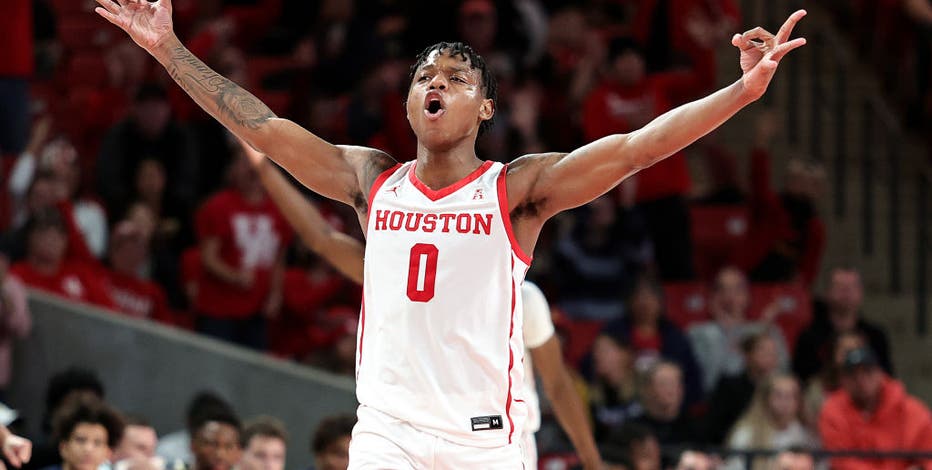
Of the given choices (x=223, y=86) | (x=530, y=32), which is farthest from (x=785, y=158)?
(x=223, y=86)

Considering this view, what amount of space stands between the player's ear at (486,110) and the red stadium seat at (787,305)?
22.7 ft

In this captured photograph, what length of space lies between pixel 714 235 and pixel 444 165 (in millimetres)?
7950

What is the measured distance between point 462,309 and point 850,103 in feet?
34.3

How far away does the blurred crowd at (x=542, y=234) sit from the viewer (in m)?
10.8

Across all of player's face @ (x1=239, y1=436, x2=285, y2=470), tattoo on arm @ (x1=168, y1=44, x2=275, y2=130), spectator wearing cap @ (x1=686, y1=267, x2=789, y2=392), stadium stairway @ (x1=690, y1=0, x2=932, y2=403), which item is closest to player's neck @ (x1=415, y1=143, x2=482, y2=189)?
tattoo on arm @ (x1=168, y1=44, x2=275, y2=130)

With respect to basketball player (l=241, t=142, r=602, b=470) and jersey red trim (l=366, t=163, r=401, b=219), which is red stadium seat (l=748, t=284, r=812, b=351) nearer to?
basketball player (l=241, t=142, r=602, b=470)

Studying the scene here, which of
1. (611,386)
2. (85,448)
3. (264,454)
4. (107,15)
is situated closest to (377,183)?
(107,15)

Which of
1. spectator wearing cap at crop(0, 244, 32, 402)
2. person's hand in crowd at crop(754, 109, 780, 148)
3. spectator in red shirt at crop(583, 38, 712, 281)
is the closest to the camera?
spectator wearing cap at crop(0, 244, 32, 402)

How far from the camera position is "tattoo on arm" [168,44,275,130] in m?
5.86

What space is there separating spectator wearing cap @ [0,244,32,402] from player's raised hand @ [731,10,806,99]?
6.12 m

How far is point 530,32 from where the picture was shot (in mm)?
14156

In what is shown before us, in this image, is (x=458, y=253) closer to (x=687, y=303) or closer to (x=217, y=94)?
(x=217, y=94)

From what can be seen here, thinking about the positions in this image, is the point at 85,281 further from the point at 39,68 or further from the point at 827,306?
the point at 827,306

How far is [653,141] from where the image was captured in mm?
5375
